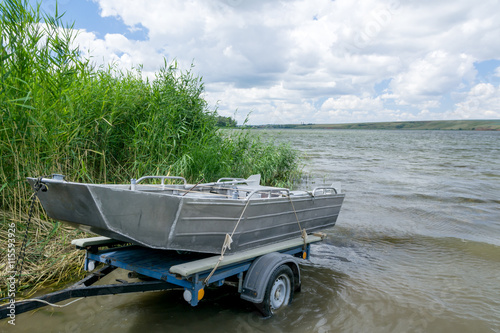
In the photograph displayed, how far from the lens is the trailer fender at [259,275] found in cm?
359

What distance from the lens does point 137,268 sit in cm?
351

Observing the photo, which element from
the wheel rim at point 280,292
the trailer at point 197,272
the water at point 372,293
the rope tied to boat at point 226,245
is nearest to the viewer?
the trailer at point 197,272

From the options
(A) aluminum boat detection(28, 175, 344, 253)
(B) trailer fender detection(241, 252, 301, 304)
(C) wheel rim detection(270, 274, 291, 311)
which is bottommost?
(C) wheel rim detection(270, 274, 291, 311)

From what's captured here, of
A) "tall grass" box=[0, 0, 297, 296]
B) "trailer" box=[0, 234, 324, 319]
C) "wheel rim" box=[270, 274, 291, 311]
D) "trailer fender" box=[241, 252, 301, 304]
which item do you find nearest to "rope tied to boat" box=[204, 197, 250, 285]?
"trailer" box=[0, 234, 324, 319]

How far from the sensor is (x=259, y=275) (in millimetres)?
3678

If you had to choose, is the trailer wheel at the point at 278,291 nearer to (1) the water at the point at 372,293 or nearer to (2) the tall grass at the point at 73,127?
(1) the water at the point at 372,293

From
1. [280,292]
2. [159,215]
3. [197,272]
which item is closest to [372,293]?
[280,292]

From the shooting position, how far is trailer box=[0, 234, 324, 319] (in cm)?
320

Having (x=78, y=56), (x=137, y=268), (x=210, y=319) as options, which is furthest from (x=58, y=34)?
(x=210, y=319)

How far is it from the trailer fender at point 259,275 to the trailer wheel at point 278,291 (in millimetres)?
78

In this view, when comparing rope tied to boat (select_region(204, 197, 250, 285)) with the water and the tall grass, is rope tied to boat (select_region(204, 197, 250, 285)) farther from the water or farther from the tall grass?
the tall grass

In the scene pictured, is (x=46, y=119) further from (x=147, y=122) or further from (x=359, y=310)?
(x=359, y=310)

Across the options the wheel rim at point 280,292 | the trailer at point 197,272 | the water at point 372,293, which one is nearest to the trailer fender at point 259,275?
the trailer at point 197,272

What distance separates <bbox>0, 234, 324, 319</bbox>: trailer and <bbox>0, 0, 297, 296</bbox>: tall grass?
41.0 inches
